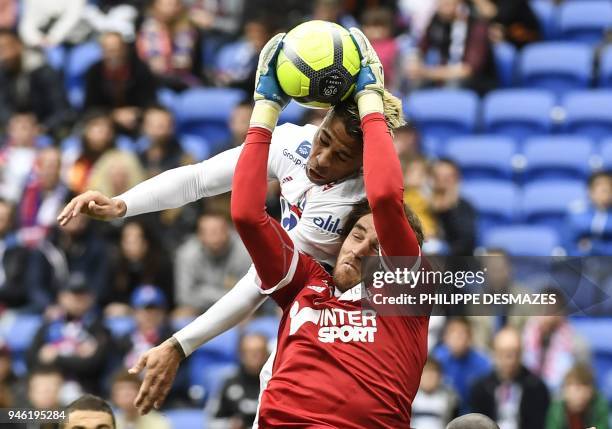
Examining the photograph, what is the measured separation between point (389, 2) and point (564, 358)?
4765mm

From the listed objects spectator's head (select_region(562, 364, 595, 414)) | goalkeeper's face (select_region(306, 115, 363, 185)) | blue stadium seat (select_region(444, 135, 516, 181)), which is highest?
blue stadium seat (select_region(444, 135, 516, 181))

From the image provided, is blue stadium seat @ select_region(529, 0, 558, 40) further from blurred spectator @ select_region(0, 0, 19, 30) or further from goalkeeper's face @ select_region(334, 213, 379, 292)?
goalkeeper's face @ select_region(334, 213, 379, 292)

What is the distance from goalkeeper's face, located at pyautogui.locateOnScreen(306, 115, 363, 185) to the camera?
4.96 metres

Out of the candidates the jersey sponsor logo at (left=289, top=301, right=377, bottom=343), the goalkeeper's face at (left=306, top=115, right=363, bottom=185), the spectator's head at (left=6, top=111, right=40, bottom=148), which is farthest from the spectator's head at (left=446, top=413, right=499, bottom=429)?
the spectator's head at (left=6, top=111, right=40, bottom=148)

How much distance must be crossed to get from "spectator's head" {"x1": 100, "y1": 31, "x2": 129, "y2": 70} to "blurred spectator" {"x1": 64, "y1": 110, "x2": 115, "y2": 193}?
85 centimetres

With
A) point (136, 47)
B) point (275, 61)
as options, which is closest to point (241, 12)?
point (136, 47)

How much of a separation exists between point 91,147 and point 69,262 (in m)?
1.10

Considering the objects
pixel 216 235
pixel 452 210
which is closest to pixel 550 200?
pixel 452 210

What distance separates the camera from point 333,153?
500 cm

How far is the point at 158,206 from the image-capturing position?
208 inches

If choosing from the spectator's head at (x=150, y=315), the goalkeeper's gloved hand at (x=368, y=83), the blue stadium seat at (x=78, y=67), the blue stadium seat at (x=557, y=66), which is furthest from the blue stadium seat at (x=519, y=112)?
the goalkeeper's gloved hand at (x=368, y=83)

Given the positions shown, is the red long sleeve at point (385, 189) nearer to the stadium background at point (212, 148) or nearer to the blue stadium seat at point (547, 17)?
the stadium background at point (212, 148)

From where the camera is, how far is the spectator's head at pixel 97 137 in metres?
10.6

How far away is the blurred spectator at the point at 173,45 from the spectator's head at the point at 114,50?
1.72 feet
